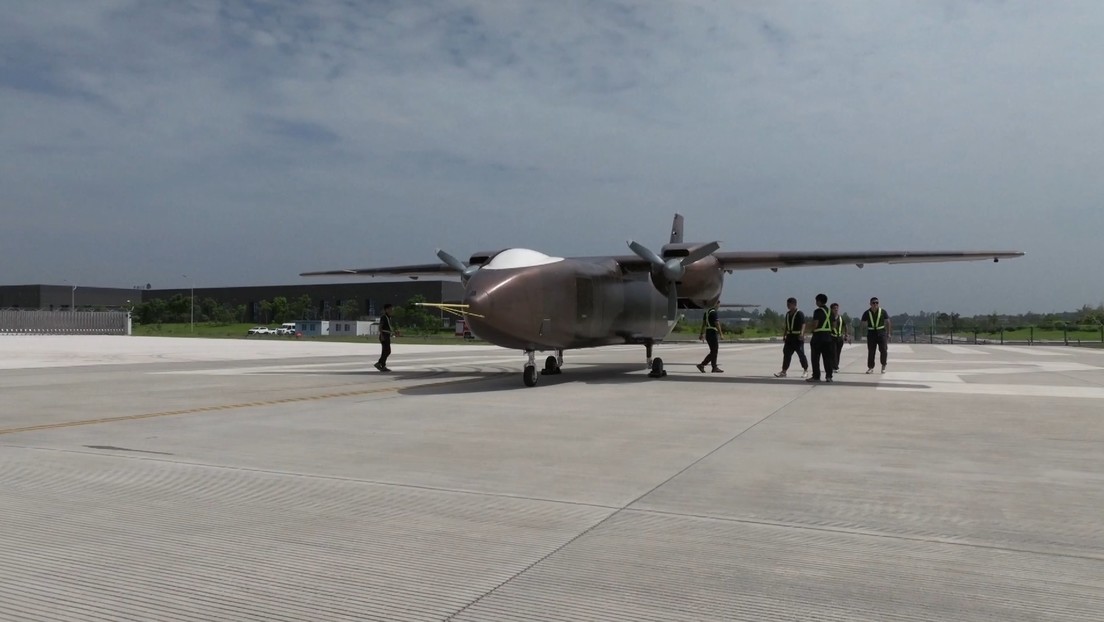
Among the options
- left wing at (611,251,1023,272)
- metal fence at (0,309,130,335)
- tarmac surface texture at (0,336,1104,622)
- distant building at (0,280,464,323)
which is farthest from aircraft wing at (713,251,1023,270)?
distant building at (0,280,464,323)

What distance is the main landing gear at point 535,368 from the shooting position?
51.7 ft

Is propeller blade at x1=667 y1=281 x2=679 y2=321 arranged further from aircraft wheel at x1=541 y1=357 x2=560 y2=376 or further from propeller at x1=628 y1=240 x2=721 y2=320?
aircraft wheel at x1=541 y1=357 x2=560 y2=376

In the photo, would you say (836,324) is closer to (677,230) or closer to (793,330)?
(793,330)

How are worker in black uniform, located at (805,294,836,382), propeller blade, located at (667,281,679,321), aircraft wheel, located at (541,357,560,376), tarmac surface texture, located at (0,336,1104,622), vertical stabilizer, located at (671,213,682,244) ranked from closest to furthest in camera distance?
tarmac surface texture, located at (0,336,1104,622), worker in black uniform, located at (805,294,836,382), aircraft wheel, located at (541,357,560,376), propeller blade, located at (667,281,679,321), vertical stabilizer, located at (671,213,682,244)

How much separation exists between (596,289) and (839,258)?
21.1 ft

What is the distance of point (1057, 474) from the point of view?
21.6 feet

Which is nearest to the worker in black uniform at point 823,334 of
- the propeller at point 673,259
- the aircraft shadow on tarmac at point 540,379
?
the aircraft shadow on tarmac at point 540,379

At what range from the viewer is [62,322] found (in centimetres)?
6209

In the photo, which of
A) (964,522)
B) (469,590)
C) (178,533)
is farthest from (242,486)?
(964,522)

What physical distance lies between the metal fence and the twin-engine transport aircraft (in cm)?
5070

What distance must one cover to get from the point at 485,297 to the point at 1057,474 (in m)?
9.53

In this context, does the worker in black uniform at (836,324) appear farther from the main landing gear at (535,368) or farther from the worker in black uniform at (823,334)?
the main landing gear at (535,368)

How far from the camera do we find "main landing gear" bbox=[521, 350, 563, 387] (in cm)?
1577

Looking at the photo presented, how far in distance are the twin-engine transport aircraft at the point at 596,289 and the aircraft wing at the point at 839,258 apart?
24mm
